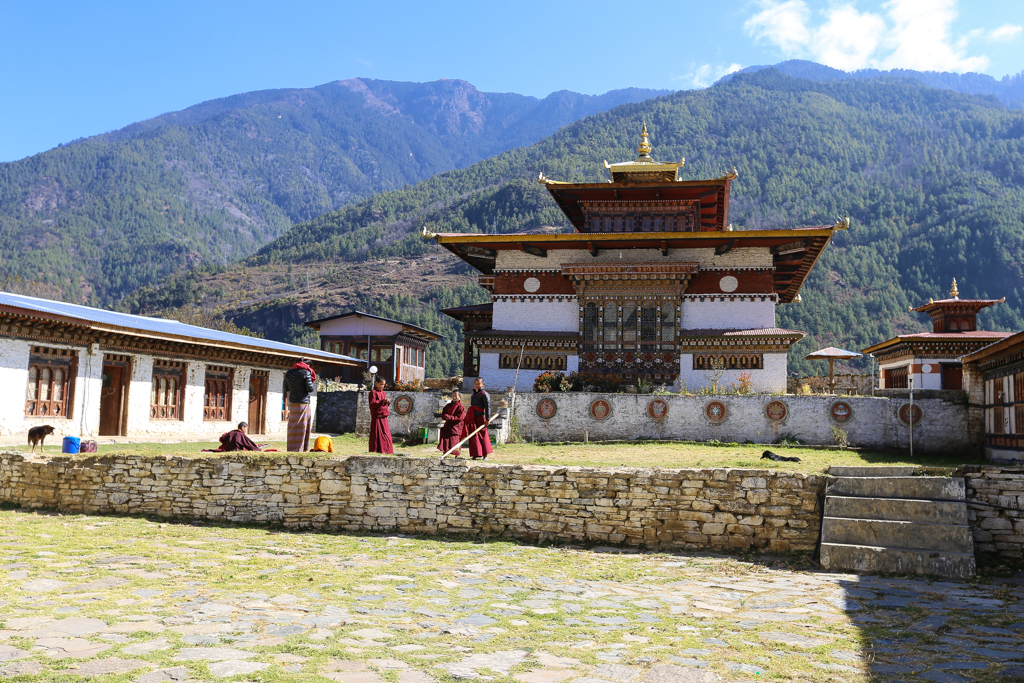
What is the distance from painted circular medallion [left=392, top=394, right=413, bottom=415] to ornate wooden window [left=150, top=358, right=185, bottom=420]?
659 cm

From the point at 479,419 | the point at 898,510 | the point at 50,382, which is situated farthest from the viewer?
the point at 50,382

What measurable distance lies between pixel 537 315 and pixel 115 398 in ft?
38.9

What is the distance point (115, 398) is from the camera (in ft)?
63.5

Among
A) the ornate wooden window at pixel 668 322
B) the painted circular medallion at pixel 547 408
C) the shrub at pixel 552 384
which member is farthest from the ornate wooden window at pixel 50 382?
the ornate wooden window at pixel 668 322

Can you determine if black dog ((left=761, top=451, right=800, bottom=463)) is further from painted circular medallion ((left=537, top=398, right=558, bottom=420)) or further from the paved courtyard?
painted circular medallion ((left=537, top=398, right=558, bottom=420))

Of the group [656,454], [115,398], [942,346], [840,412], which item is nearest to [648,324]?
[840,412]

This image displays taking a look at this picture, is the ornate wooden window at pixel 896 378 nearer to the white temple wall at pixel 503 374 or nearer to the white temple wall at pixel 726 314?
the white temple wall at pixel 726 314

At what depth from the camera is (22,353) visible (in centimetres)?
1633

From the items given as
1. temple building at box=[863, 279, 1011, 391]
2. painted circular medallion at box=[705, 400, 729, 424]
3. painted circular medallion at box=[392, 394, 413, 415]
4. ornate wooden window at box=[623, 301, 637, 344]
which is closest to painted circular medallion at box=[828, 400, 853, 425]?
painted circular medallion at box=[705, 400, 729, 424]

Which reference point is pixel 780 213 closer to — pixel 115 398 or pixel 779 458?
pixel 779 458

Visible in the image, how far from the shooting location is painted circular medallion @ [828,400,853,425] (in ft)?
53.5

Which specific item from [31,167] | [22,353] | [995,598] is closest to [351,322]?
[22,353]

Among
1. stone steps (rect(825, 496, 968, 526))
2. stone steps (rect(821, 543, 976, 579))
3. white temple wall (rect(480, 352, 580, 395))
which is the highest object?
white temple wall (rect(480, 352, 580, 395))

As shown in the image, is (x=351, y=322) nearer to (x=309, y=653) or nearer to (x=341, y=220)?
(x=309, y=653)
